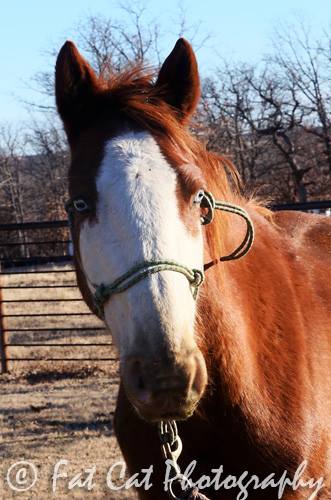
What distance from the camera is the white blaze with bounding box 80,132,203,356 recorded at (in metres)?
1.82

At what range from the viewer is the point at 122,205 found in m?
1.96

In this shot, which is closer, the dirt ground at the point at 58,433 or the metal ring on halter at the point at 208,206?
the metal ring on halter at the point at 208,206

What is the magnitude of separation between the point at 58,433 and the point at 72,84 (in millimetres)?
4212

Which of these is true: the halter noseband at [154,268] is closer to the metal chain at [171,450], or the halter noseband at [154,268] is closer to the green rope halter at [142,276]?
the green rope halter at [142,276]

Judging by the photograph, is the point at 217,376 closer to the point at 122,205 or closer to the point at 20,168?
the point at 122,205

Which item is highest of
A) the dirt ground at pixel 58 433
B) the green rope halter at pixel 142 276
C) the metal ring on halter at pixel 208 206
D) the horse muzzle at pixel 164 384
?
the metal ring on halter at pixel 208 206

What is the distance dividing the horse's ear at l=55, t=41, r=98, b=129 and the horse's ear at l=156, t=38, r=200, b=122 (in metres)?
0.27

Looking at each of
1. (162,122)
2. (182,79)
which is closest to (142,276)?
(162,122)

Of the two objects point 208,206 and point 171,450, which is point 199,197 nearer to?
point 208,206

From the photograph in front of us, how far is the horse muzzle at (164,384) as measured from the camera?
1771 mm

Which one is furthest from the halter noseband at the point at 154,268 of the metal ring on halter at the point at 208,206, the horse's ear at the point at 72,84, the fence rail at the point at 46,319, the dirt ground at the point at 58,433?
the fence rail at the point at 46,319

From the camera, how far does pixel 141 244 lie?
6.22 ft

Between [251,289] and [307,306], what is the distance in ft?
1.09

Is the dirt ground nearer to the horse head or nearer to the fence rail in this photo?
the fence rail
